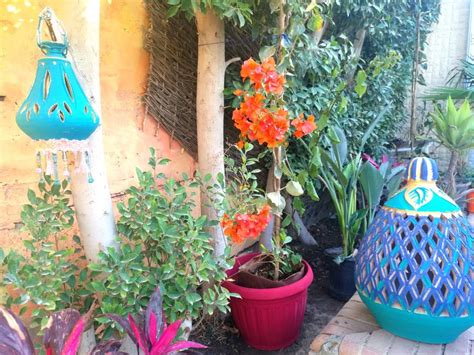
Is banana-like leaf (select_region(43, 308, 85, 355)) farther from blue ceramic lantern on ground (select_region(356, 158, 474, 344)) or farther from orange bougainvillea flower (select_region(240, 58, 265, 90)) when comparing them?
orange bougainvillea flower (select_region(240, 58, 265, 90))

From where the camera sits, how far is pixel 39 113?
3.01 ft

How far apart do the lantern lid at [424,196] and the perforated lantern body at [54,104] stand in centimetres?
105

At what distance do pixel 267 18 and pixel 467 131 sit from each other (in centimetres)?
113

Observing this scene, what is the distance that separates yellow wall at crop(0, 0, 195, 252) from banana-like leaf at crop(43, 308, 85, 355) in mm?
522

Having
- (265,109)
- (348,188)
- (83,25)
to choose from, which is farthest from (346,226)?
(83,25)

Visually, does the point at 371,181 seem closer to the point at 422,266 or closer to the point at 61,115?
the point at 422,266

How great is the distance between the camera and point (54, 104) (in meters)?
0.93

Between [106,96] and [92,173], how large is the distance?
1.68 feet

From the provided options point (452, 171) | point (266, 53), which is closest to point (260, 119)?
point (266, 53)

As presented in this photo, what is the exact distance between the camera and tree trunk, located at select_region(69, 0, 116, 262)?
3.77 feet

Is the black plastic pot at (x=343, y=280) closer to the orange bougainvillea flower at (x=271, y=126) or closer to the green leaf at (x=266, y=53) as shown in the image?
the orange bougainvillea flower at (x=271, y=126)

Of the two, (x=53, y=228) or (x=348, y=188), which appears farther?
(x=348, y=188)

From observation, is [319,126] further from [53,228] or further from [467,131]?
[53,228]

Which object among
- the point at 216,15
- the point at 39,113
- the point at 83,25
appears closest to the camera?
the point at 39,113
